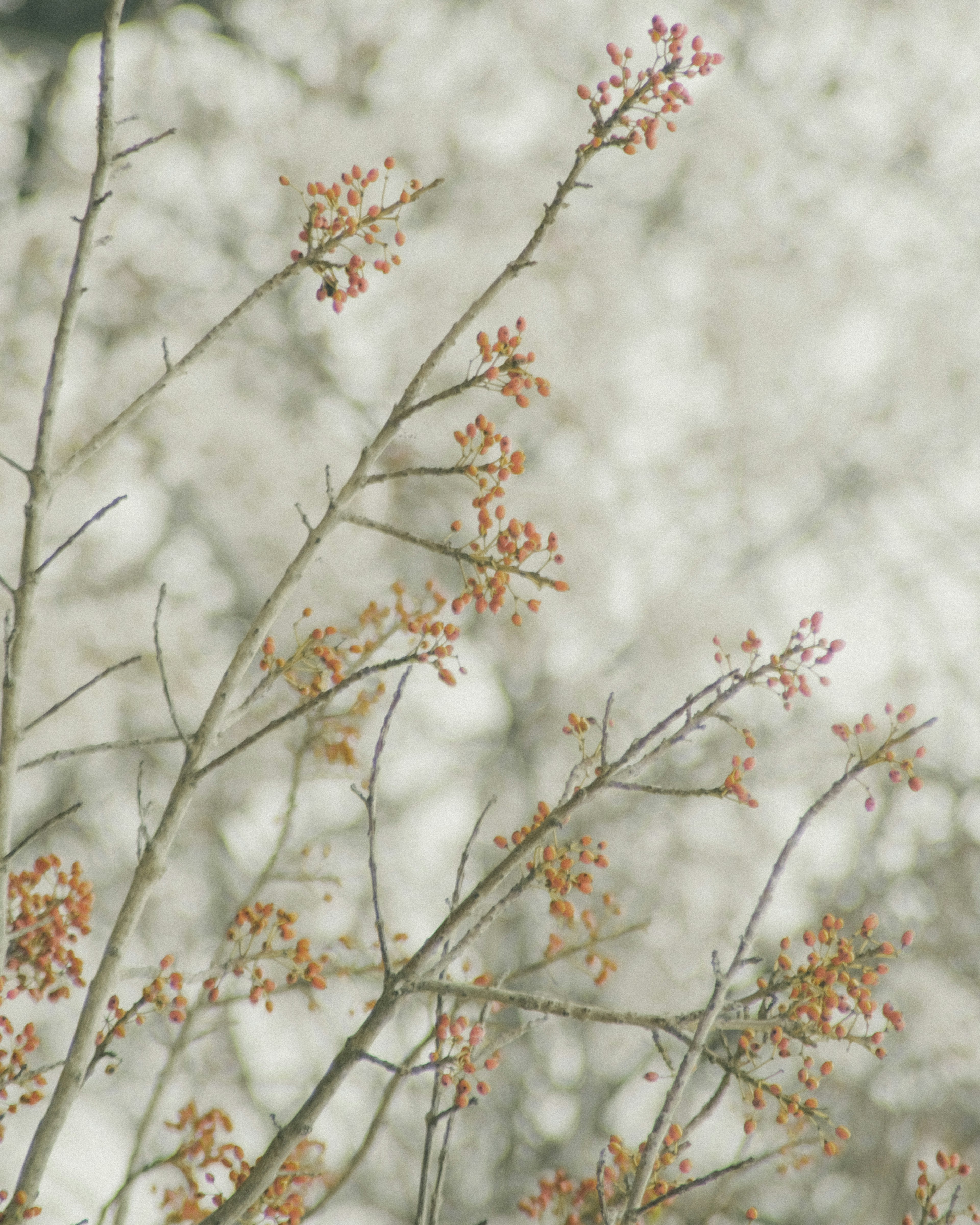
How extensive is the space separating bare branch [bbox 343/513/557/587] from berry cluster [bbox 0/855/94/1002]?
3.69 feet

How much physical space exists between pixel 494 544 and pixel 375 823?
522 millimetres

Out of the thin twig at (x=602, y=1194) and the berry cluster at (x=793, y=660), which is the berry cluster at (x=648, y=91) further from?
the thin twig at (x=602, y=1194)

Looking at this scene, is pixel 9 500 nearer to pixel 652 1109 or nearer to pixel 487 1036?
pixel 487 1036

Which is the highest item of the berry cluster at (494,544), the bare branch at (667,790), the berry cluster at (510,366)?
the berry cluster at (510,366)

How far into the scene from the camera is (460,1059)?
1461 millimetres

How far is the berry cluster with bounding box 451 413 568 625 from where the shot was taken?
4.75 ft

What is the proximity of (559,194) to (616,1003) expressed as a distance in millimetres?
4909

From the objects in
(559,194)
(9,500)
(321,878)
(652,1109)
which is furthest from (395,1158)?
(559,194)

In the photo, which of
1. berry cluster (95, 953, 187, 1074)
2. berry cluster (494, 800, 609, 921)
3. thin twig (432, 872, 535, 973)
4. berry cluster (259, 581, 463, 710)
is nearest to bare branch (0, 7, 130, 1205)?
berry cluster (95, 953, 187, 1074)

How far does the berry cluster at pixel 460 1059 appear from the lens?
150 cm

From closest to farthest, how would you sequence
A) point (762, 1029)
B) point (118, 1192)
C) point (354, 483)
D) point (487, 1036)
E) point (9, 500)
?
point (762, 1029) → point (354, 483) → point (118, 1192) → point (487, 1036) → point (9, 500)

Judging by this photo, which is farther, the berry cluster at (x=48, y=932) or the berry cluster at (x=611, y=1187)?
the berry cluster at (x=48, y=932)

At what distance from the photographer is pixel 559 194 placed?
147 cm

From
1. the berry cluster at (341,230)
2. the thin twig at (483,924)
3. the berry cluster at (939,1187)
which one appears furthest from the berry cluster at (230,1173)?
the berry cluster at (341,230)
